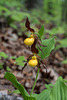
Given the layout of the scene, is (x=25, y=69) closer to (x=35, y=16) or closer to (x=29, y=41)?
(x=29, y=41)

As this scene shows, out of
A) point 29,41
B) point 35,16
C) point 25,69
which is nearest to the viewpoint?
point 29,41

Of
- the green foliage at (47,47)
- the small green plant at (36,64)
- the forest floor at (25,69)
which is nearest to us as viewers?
the small green plant at (36,64)

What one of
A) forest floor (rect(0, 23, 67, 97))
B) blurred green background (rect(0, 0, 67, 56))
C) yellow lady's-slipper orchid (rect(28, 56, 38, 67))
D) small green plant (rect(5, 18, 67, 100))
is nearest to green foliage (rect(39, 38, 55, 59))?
small green plant (rect(5, 18, 67, 100))

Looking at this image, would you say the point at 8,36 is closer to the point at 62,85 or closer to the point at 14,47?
the point at 14,47

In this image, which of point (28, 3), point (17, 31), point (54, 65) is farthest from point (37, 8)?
point (54, 65)

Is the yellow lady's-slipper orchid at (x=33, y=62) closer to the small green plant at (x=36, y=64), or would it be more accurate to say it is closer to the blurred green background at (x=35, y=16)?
the small green plant at (x=36, y=64)

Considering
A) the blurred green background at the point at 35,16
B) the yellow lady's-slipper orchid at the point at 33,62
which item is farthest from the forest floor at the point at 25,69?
the blurred green background at the point at 35,16

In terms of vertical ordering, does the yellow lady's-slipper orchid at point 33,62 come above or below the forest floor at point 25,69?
above

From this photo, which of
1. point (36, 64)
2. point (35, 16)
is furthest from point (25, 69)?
point (35, 16)

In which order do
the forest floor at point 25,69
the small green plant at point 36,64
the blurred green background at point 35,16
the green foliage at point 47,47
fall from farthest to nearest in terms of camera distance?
the blurred green background at point 35,16
the forest floor at point 25,69
the green foliage at point 47,47
the small green plant at point 36,64
